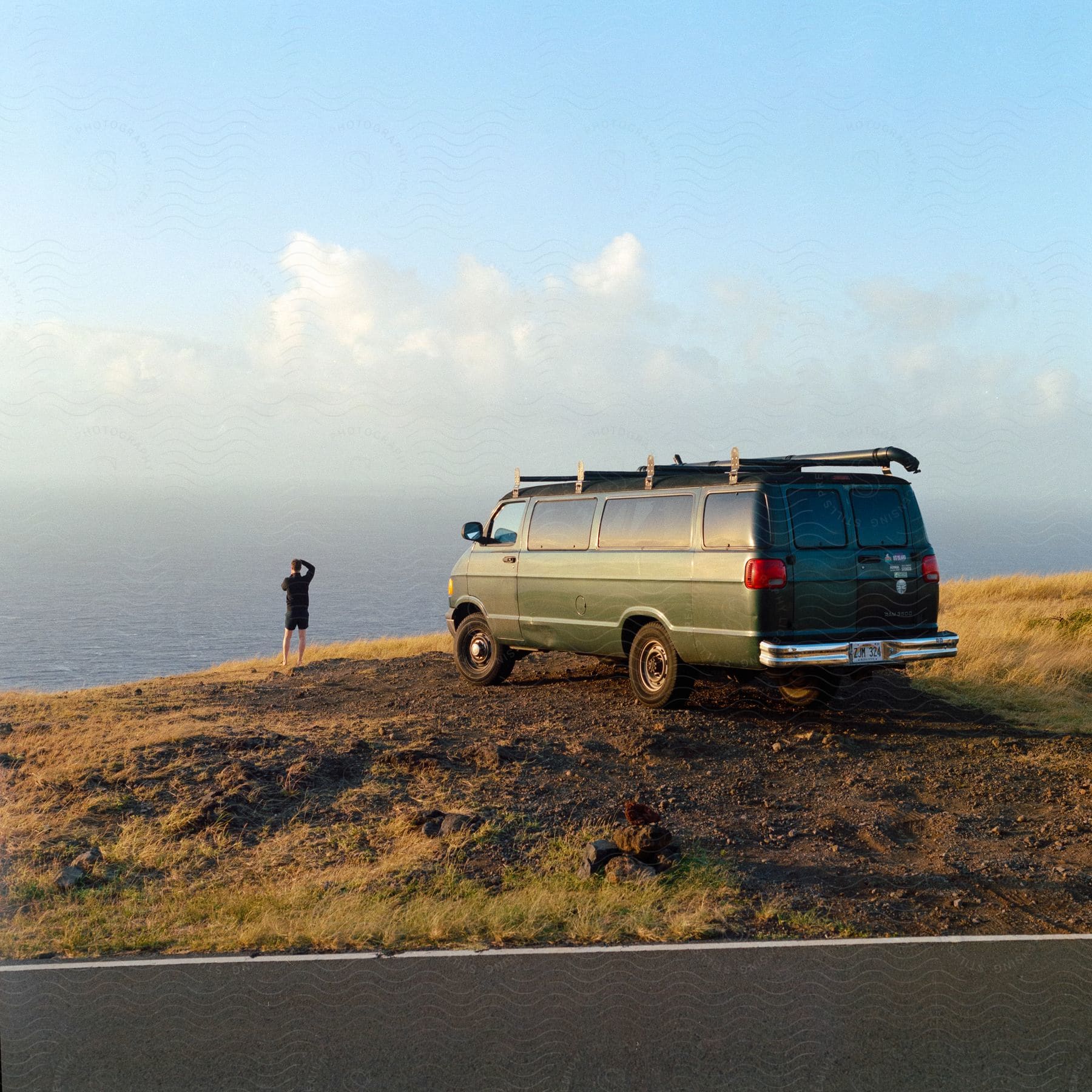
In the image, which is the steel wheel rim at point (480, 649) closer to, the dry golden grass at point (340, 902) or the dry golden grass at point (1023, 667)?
the dry golden grass at point (1023, 667)

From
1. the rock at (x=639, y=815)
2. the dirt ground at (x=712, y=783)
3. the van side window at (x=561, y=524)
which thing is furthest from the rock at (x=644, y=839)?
the van side window at (x=561, y=524)

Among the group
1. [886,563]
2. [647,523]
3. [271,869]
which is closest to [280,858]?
[271,869]

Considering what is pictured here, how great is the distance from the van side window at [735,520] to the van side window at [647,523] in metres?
0.26

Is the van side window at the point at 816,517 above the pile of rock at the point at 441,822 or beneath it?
above

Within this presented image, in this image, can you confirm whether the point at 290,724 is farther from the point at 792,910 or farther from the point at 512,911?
the point at 792,910

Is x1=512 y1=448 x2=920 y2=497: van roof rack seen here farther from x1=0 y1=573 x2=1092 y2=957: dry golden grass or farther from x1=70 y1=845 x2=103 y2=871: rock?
x1=70 y1=845 x2=103 y2=871: rock

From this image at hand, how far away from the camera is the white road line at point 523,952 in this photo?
18.4 ft

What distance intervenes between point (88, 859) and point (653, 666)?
5668 millimetres

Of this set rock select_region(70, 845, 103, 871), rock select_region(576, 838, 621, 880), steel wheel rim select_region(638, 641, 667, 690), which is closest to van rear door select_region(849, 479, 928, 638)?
steel wheel rim select_region(638, 641, 667, 690)

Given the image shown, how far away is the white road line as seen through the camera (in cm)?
561

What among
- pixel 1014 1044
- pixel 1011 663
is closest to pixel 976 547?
pixel 1011 663

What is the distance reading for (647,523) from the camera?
11.1 metres

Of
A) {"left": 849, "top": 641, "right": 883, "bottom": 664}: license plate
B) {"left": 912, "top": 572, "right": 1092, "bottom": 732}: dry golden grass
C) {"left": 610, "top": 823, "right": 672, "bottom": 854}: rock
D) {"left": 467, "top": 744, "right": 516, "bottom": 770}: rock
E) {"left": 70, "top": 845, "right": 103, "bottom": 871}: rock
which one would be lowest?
{"left": 70, "top": 845, "right": 103, "bottom": 871}: rock

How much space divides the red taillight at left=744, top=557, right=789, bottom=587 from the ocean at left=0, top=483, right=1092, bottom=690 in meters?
5.54
